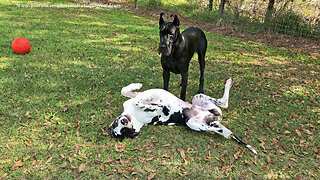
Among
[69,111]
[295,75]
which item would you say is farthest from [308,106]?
[69,111]

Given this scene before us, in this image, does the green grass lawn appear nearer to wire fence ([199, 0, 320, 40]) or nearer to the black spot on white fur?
the black spot on white fur

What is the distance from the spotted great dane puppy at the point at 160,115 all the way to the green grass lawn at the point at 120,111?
213mm

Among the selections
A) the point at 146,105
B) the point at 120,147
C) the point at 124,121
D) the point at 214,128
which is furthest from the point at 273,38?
the point at 120,147

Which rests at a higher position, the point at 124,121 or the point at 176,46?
the point at 176,46

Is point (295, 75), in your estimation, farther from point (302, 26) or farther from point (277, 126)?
point (302, 26)

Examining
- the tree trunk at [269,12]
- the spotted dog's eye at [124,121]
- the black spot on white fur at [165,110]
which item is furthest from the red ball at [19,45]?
the tree trunk at [269,12]

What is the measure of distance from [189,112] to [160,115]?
0.50m

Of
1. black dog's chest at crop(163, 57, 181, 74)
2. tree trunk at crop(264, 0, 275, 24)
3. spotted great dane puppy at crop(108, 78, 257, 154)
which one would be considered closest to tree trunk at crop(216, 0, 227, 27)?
tree trunk at crop(264, 0, 275, 24)

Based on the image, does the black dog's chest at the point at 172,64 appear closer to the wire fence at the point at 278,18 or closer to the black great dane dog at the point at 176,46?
the black great dane dog at the point at 176,46

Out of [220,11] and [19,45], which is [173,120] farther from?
[220,11]

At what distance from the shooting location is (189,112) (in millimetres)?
3590

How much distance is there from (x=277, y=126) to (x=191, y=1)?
14583 mm

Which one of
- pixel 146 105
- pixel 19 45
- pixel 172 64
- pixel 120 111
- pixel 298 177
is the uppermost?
pixel 172 64

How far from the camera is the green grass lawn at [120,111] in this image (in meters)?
3.15
